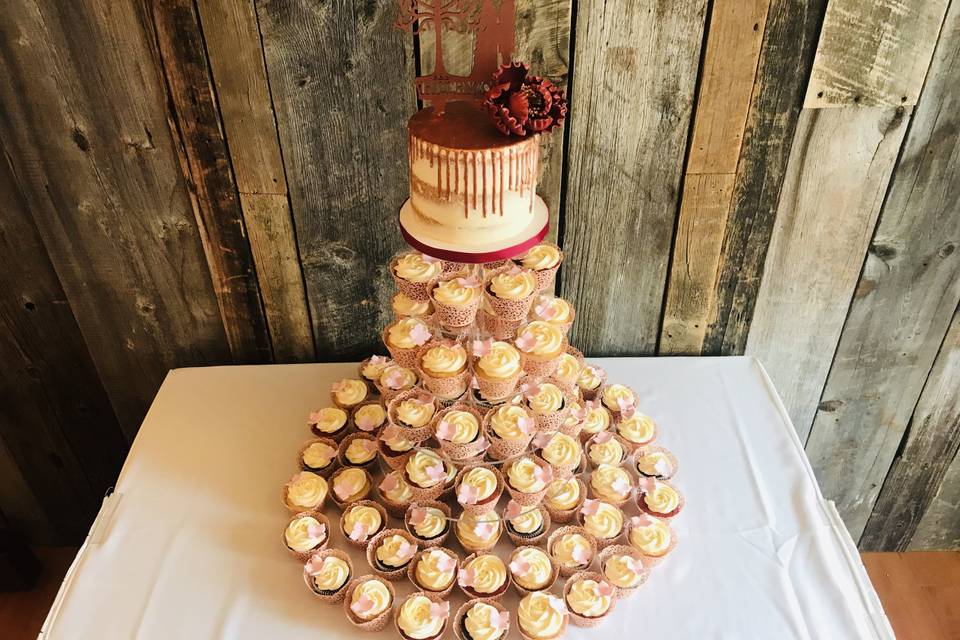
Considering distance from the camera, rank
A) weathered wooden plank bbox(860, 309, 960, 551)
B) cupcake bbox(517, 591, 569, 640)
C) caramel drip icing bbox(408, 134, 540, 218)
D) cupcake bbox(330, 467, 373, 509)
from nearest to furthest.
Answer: caramel drip icing bbox(408, 134, 540, 218)
cupcake bbox(517, 591, 569, 640)
cupcake bbox(330, 467, 373, 509)
weathered wooden plank bbox(860, 309, 960, 551)

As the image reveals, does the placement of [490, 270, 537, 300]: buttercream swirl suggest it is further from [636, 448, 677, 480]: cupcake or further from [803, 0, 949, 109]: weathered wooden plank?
[803, 0, 949, 109]: weathered wooden plank

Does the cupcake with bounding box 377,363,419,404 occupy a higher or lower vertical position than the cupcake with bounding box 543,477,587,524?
higher

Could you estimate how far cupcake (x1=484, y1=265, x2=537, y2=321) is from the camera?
1.16 meters

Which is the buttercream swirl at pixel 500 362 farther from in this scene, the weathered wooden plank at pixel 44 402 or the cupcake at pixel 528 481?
the weathered wooden plank at pixel 44 402

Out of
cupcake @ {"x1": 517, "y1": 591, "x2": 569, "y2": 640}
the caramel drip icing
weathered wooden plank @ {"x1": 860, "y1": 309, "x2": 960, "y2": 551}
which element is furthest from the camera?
weathered wooden plank @ {"x1": 860, "y1": 309, "x2": 960, "y2": 551}

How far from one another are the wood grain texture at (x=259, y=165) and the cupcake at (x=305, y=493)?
440mm

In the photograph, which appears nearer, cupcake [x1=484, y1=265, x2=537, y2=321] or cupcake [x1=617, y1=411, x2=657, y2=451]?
cupcake [x1=484, y1=265, x2=537, y2=321]

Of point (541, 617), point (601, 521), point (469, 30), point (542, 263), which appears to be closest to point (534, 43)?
point (469, 30)

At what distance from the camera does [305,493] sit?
4.20ft

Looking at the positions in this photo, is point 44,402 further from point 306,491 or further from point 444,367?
point 444,367

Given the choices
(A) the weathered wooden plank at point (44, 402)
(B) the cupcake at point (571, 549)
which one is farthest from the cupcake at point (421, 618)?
(A) the weathered wooden plank at point (44, 402)

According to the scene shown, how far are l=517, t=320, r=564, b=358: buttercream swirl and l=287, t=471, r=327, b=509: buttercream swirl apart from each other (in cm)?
46

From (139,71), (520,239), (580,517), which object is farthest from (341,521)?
(139,71)

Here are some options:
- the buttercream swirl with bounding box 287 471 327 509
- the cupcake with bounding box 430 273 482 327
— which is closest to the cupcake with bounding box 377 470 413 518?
the buttercream swirl with bounding box 287 471 327 509
